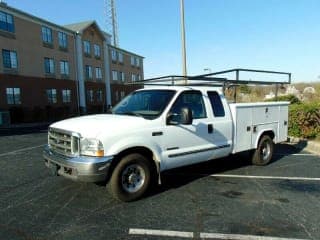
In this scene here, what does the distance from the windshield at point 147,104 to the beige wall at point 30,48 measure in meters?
25.0

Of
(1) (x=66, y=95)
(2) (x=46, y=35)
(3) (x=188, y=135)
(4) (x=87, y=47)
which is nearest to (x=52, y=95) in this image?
(1) (x=66, y=95)

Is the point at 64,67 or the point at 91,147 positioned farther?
the point at 64,67

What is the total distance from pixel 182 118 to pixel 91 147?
5.74 feet

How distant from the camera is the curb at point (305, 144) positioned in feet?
31.8

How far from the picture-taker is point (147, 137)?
5.32 meters

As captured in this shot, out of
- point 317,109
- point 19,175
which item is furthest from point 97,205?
point 317,109

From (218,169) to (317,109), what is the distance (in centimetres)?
549

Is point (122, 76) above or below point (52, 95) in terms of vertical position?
above

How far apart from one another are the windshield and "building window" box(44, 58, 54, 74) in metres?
29.5

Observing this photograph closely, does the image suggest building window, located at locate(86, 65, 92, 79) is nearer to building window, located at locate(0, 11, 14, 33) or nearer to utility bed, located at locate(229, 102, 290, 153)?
building window, located at locate(0, 11, 14, 33)

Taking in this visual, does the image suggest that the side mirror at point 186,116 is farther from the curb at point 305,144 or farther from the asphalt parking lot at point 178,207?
the curb at point 305,144

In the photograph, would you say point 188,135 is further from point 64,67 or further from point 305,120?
point 64,67

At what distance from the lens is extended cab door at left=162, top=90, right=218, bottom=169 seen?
18.7 feet

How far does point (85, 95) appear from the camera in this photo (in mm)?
40250
